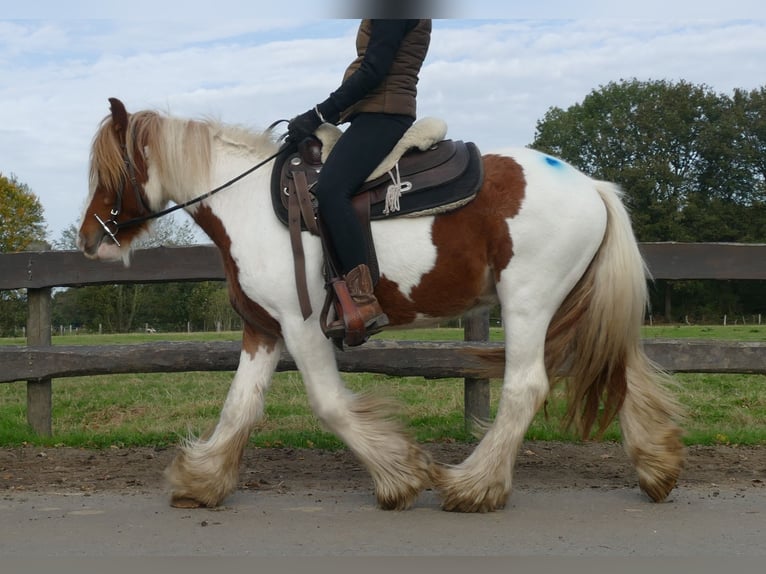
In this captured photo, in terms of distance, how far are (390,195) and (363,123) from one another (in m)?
0.42

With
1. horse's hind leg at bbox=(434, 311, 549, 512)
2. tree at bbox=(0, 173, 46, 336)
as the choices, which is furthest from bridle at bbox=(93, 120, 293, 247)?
tree at bbox=(0, 173, 46, 336)

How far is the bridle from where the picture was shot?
485cm

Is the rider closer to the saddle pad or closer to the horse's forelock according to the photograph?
the saddle pad

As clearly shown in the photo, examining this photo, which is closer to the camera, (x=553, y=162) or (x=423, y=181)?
(x=423, y=181)

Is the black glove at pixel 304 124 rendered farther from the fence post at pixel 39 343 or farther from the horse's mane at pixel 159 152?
the fence post at pixel 39 343

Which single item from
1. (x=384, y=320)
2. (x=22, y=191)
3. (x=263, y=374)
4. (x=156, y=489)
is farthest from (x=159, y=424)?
(x=22, y=191)

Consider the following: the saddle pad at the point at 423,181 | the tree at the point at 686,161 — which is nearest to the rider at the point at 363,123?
the saddle pad at the point at 423,181

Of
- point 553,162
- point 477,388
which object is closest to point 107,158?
point 553,162

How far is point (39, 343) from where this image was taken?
269 inches

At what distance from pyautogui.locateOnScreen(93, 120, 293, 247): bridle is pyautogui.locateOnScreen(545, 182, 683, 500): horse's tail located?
184cm

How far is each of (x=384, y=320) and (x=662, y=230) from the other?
40.7m

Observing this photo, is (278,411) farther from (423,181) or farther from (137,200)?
(423,181)

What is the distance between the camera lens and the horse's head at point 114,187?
485cm

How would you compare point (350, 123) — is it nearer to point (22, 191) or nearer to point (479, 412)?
point (479, 412)
